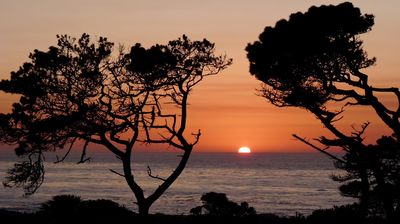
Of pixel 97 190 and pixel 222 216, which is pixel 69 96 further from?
pixel 97 190

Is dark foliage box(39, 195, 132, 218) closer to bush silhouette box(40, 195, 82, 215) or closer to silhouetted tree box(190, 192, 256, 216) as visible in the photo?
bush silhouette box(40, 195, 82, 215)

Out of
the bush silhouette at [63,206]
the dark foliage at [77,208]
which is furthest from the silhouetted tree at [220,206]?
the bush silhouette at [63,206]

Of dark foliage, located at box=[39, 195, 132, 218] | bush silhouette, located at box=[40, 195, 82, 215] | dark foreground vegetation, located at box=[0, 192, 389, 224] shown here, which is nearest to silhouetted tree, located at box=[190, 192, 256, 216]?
dark foreground vegetation, located at box=[0, 192, 389, 224]

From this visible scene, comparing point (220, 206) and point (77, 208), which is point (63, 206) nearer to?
point (77, 208)

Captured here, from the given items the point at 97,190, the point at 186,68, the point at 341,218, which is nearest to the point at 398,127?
the point at 341,218

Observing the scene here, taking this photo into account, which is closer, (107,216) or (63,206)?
(63,206)

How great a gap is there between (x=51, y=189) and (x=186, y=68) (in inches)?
2963

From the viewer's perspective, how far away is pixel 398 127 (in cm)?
1491

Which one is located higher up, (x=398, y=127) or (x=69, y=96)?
(x=69, y=96)

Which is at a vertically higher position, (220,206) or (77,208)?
(77,208)

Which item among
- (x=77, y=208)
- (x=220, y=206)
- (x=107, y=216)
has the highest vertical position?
(x=77, y=208)

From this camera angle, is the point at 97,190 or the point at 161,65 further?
the point at 97,190

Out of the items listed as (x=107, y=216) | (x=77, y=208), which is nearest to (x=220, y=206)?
(x=107, y=216)

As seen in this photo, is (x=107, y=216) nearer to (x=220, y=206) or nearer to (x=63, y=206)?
(x=63, y=206)
